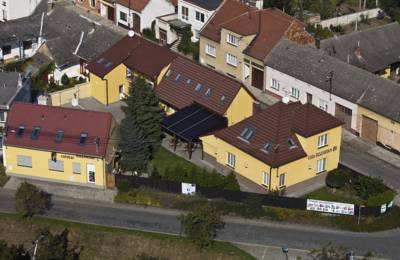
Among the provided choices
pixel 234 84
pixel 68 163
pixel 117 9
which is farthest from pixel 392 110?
pixel 117 9

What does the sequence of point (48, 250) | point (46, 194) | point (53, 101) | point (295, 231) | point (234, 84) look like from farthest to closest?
point (53, 101) < point (234, 84) < point (46, 194) < point (295, 231) < point (48, 250)

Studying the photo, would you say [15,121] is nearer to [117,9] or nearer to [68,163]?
[68,163]

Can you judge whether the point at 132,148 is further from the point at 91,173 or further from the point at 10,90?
the point at 10,90

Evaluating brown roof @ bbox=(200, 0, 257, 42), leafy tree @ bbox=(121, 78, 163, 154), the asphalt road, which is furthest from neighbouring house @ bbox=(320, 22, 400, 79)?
the asphalt road

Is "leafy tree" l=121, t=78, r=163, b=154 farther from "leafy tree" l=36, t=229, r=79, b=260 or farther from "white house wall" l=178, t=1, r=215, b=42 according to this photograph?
"white house wall" l=178, t=1, r=215, b=42

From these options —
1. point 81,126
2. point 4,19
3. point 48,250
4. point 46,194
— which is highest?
point 4,19

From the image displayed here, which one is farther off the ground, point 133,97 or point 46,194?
point 133,97
